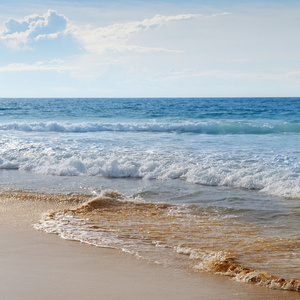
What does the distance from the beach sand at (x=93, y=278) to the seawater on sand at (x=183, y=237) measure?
0.19 m

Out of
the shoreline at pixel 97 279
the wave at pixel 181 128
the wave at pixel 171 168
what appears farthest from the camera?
the wave at pixel 181 128

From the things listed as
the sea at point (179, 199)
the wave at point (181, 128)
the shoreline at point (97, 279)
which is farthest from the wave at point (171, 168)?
the wave at point (181, 128)

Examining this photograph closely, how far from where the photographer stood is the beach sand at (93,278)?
3.36m

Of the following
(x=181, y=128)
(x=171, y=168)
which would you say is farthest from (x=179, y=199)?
(x=181, y=128)

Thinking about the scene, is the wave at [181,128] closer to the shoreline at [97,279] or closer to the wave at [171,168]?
the wave at [171,168]

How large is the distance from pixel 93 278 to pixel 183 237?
1.61 metres

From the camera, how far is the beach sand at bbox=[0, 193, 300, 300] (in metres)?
3.36

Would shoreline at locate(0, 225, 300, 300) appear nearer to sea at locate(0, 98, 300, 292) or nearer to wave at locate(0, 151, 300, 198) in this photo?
sea at locate(0, 98, 300, 292)

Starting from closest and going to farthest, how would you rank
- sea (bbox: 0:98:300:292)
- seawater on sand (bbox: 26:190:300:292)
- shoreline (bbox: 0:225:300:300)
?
shoreline (bbox: 0:225:300:300) < seawater on sand (bbox: 26:190:300:292) < sea (bbox: 0:98:300:292)

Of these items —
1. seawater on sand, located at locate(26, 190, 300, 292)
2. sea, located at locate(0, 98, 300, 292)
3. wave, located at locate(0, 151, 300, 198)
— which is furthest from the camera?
wave, located at locate(0, 151, 300, 198)

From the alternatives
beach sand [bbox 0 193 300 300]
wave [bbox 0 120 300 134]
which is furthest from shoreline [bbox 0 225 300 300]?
wave [bbox 0 120 300 134]

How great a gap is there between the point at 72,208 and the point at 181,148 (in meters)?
7.30

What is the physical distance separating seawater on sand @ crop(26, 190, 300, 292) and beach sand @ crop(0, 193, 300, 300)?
195mm

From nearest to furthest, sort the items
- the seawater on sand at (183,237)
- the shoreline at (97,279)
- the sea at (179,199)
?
the shoreline at (97,279)
the seawater on sand at (183,237)
the sea at (179,199)
